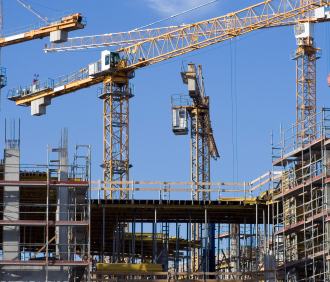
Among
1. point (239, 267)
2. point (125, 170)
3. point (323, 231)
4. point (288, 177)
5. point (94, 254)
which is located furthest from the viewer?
point (125, 170)

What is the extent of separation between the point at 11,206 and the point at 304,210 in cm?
1836

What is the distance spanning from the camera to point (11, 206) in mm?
82812

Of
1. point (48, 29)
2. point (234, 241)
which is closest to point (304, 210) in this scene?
point (234, 241)

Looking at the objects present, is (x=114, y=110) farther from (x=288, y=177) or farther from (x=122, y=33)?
(x=288, y=177)

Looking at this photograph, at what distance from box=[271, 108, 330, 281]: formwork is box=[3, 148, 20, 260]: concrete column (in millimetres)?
17534

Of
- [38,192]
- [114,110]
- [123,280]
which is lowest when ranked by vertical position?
[123,280]

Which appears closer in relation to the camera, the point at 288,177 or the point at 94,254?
the point at 288,177

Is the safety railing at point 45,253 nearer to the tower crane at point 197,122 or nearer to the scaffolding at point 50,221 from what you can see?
the scaffolding at point 50,221

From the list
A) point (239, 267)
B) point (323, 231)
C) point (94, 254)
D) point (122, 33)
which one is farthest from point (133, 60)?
point (323, 231)

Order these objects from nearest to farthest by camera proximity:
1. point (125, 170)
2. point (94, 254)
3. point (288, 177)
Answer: point (288, 177) < point (94, 254) < point (125, 170)

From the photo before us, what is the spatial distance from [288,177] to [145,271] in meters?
11.2

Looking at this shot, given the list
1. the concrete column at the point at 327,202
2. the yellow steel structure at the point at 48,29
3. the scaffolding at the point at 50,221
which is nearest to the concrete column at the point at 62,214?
the scaffolding at the point at 50,221

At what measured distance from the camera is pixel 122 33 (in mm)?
151750

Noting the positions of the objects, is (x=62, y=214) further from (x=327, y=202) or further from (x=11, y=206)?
(x=327, y=202)
